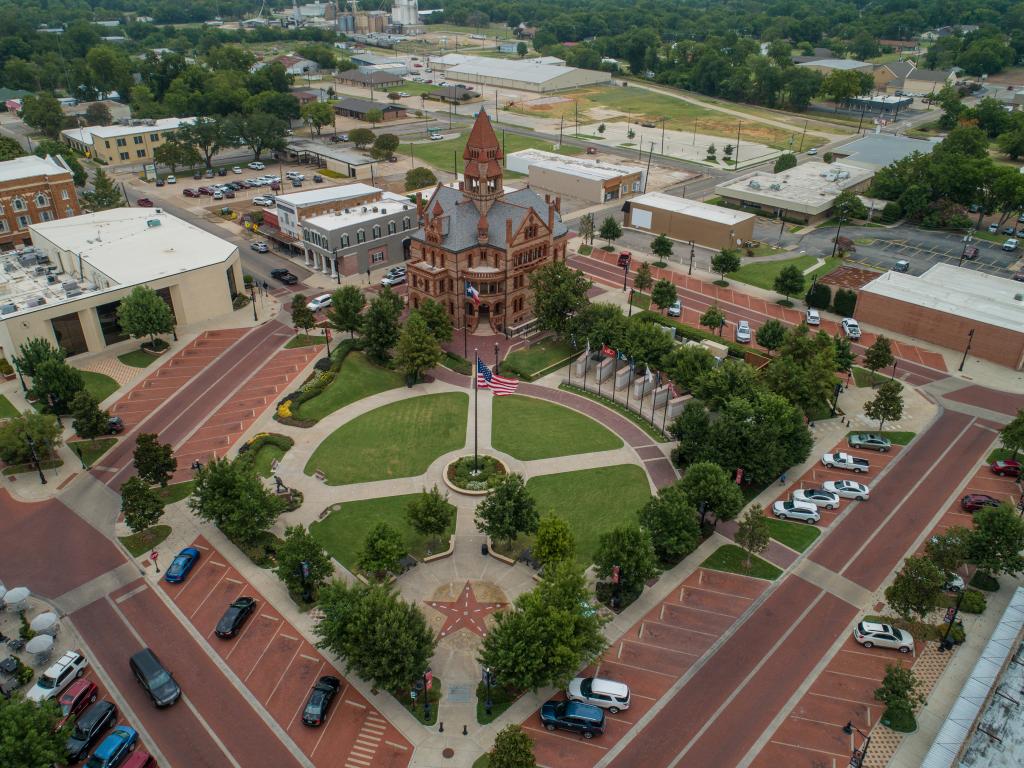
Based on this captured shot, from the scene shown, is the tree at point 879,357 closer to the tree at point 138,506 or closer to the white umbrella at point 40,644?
the tree at point 138,506

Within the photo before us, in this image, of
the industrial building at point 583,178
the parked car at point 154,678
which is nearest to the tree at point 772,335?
the industrial building at point 583,178

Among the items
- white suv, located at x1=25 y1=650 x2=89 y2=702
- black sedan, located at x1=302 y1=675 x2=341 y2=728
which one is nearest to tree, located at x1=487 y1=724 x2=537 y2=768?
black sedan, located at x1=302 y1=675 x2=341 y2=728

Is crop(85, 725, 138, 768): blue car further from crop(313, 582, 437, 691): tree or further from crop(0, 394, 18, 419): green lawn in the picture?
crop(0, 394, 18, 419): green lawn

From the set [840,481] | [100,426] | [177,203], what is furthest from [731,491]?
[177,203]

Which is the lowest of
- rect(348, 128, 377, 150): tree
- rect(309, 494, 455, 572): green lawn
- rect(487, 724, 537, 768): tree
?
rect(309, 494, 455, 572): green lawn

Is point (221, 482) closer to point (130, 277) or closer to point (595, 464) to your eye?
point (595, 464)

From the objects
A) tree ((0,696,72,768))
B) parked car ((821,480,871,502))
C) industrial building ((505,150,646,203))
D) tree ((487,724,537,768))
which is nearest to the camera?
tree ((0,696,72,768))
